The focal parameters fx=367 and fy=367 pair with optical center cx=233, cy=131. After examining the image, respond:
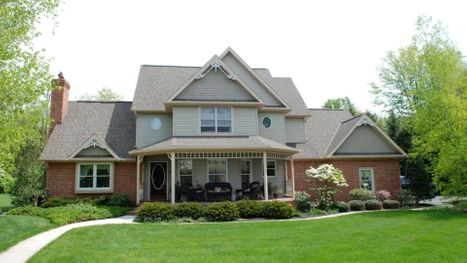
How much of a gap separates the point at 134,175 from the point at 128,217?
459 cm

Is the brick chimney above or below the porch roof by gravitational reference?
above

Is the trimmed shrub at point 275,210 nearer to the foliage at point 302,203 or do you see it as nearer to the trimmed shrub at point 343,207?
the foliage at point 302,203

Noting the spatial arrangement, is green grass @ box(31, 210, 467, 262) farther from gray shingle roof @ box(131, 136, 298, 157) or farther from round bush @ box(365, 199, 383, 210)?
round bush @ box(365, 199, 383, 210)

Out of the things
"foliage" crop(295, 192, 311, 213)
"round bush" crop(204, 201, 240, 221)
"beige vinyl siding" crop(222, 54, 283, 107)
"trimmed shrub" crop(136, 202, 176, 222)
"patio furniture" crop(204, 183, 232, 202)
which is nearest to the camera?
"trimmed shrub" crop(136, 202, 176, 222)

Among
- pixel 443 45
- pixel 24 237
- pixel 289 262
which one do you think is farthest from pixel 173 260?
pixel 443 45

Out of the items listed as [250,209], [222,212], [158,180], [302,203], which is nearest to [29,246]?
[222,212]

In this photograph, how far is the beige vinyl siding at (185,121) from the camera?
21547mm

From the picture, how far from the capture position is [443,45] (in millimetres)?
28938

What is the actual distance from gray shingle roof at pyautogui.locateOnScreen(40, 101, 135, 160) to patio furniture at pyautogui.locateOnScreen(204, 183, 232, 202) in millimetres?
5919

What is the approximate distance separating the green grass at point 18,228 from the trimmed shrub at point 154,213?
11.8ft

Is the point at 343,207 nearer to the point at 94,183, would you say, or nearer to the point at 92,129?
the point at 94,183

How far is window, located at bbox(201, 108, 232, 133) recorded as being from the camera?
2188 cm

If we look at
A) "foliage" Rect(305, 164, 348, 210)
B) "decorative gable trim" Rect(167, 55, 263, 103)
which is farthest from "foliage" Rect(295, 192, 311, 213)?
"decorative gable trim" Rect(167, 55, 263, 103)

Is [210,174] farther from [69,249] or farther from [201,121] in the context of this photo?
[69,249]
